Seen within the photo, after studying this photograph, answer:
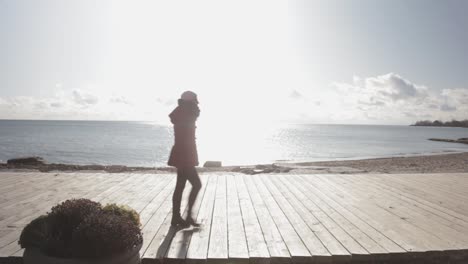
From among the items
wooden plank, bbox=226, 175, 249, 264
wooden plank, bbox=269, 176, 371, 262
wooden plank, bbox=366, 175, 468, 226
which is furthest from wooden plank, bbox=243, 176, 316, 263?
wooden plank, bbox=366, 175, 468, 226

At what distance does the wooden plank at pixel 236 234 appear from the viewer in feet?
12.0

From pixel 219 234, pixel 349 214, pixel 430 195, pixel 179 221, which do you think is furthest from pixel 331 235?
pixel 430 195

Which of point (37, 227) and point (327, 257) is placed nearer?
point (37, 227)

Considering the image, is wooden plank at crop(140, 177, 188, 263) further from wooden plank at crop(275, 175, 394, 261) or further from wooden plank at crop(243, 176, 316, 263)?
wooden plank at crop(275, 175, 394, 261)

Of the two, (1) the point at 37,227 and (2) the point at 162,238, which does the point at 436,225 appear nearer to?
(2) the point at 162,238

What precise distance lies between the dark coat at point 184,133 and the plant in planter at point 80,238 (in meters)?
1.50

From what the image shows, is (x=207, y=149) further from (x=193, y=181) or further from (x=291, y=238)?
(x=291, y=238)

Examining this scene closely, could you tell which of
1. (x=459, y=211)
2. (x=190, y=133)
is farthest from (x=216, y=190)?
(x=459, y=211)

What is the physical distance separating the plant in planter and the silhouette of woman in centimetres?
149

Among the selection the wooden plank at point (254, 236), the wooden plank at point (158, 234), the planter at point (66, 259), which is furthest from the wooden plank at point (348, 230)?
the planter at point (66, 259)

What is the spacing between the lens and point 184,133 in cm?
450

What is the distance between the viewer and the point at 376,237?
4.34 m

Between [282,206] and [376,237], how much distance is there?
6.30 feet

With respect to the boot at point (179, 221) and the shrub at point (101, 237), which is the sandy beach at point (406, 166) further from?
the shrub at point (101, 237)
